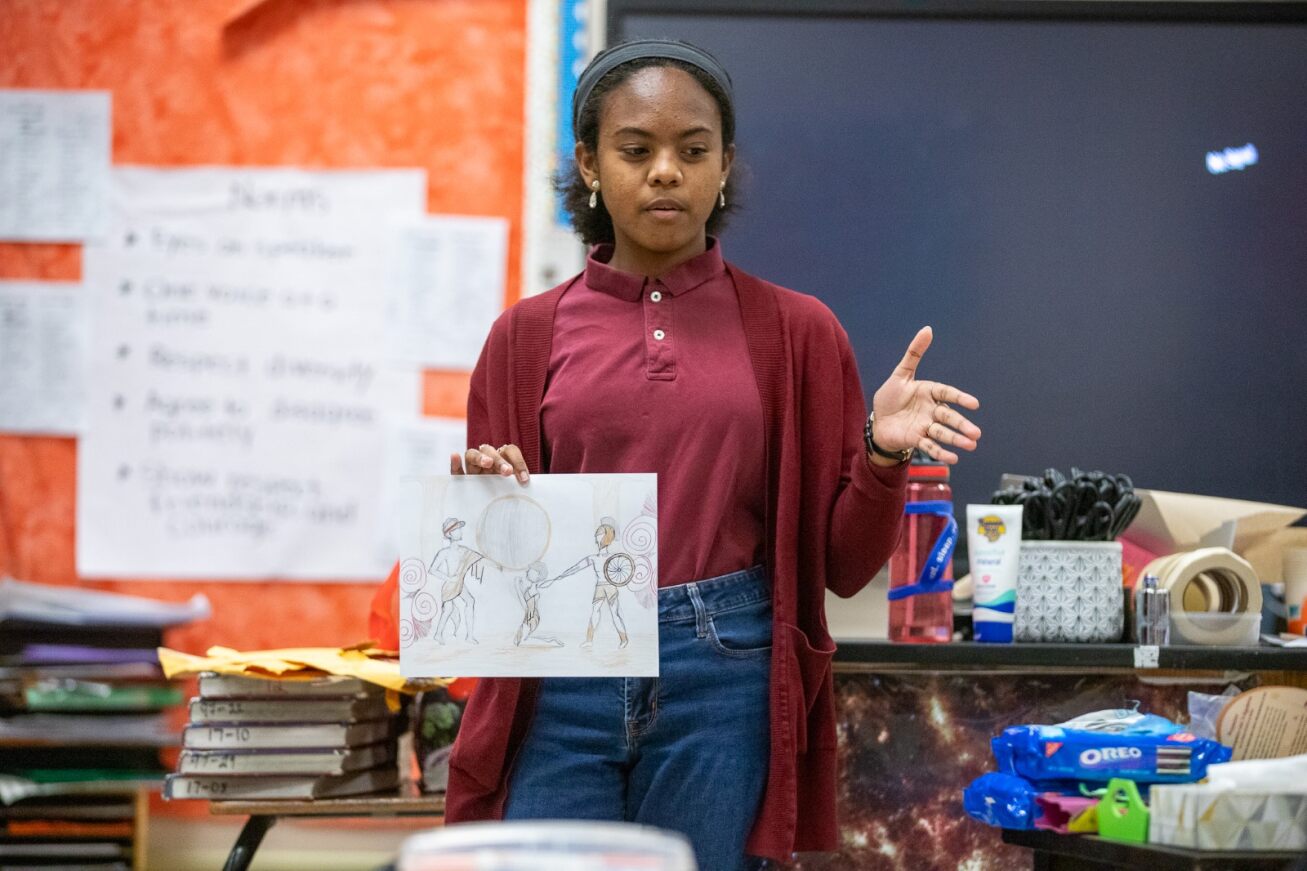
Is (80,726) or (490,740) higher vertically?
(490,740)

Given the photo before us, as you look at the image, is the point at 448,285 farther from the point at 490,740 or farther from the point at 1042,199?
the point at 490,740

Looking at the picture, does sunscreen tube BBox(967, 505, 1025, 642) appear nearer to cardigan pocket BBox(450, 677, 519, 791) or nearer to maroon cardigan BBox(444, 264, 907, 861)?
maroon cardigan BBox(444, 264, 907, 861)

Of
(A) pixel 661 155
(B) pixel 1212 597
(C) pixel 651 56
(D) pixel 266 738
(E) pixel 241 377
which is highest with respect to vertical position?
(C) pixel 651 56

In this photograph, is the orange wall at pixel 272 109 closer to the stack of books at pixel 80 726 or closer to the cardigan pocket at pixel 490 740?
the stack of books at pixel 80 726

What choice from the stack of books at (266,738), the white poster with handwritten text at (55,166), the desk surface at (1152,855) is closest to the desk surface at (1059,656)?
the desk surface at (1152,855)

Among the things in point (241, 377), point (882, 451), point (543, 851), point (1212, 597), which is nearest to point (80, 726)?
point (241, 377)

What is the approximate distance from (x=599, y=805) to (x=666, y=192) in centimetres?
64

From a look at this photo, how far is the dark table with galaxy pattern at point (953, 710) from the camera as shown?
188 centimetres

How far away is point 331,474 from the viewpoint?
3041mm

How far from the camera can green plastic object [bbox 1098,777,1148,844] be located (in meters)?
1.29

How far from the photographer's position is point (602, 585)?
1376 mm

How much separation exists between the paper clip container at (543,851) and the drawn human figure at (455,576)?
2.27 feet

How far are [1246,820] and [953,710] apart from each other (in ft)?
2.36

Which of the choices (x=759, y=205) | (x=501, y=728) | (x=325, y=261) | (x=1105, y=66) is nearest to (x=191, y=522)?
(x=325, y=261)
